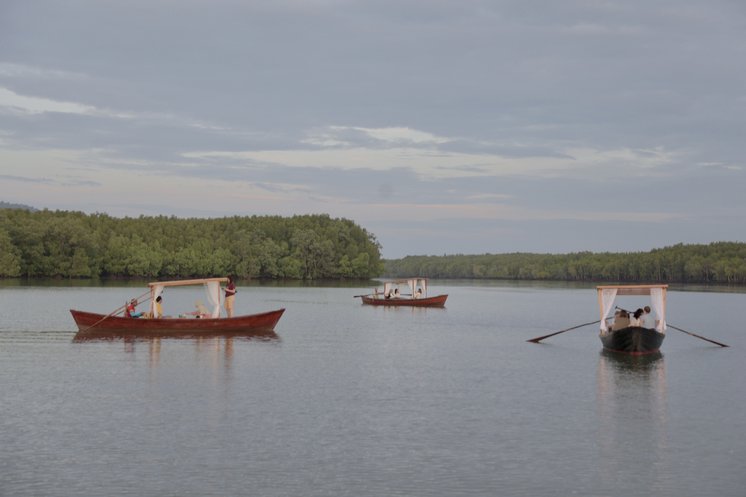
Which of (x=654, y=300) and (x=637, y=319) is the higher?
(x=654, y=300)

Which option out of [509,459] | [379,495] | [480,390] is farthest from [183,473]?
[480,390]

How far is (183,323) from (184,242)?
144996mm

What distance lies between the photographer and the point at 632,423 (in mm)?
24734

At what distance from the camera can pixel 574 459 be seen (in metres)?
19.9

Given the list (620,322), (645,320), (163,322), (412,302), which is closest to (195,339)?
(163,322)

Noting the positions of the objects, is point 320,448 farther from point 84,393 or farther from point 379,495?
point 84,393

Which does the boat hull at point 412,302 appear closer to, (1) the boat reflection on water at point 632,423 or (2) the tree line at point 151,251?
(1) the boat reflection on water at point 632,423

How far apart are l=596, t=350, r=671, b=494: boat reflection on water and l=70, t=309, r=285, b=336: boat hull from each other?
20311 mm

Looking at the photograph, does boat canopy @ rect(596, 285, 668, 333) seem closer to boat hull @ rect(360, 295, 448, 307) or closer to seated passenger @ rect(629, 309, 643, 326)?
seated passenger @ rect(629, 309, 643, 326)

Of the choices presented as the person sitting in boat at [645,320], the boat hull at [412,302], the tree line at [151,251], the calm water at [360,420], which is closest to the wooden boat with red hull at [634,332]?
the person sitting in boat at [645,320]

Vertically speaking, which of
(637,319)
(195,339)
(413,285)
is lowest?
(195,339)

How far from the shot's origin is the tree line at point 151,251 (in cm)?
14612

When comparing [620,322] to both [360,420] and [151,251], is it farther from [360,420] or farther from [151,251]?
[151,251]

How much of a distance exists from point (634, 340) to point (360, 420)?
22256 mm
